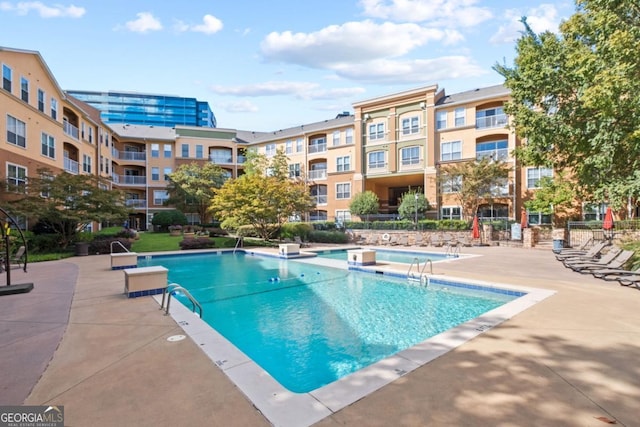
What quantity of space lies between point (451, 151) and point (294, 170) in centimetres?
1827

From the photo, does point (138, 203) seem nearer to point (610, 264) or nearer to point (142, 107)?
point (610, 264)

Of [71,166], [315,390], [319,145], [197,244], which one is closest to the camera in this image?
[315,390]

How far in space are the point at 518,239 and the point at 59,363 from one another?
24315 millimetres

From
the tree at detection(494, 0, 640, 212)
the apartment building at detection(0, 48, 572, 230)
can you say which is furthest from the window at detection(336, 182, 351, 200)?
the tree at detection(494, 0, 640, 212)

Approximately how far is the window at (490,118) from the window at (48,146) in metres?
33.3

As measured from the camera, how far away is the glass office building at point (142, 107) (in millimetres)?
84562

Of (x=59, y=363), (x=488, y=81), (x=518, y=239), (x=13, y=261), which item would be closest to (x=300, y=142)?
(x=488, y=81)

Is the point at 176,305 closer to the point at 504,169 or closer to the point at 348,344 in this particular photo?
the point at 348,344

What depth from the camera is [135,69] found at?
13070mm

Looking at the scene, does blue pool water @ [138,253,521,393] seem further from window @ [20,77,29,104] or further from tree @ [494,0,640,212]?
window @ [20,77,29,104]

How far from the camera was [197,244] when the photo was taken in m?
20.7

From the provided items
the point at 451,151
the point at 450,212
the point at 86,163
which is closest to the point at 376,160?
the point at 451,151

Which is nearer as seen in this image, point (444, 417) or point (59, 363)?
point (444, 417)

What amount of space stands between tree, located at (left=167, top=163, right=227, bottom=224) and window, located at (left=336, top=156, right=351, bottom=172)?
529 inches
